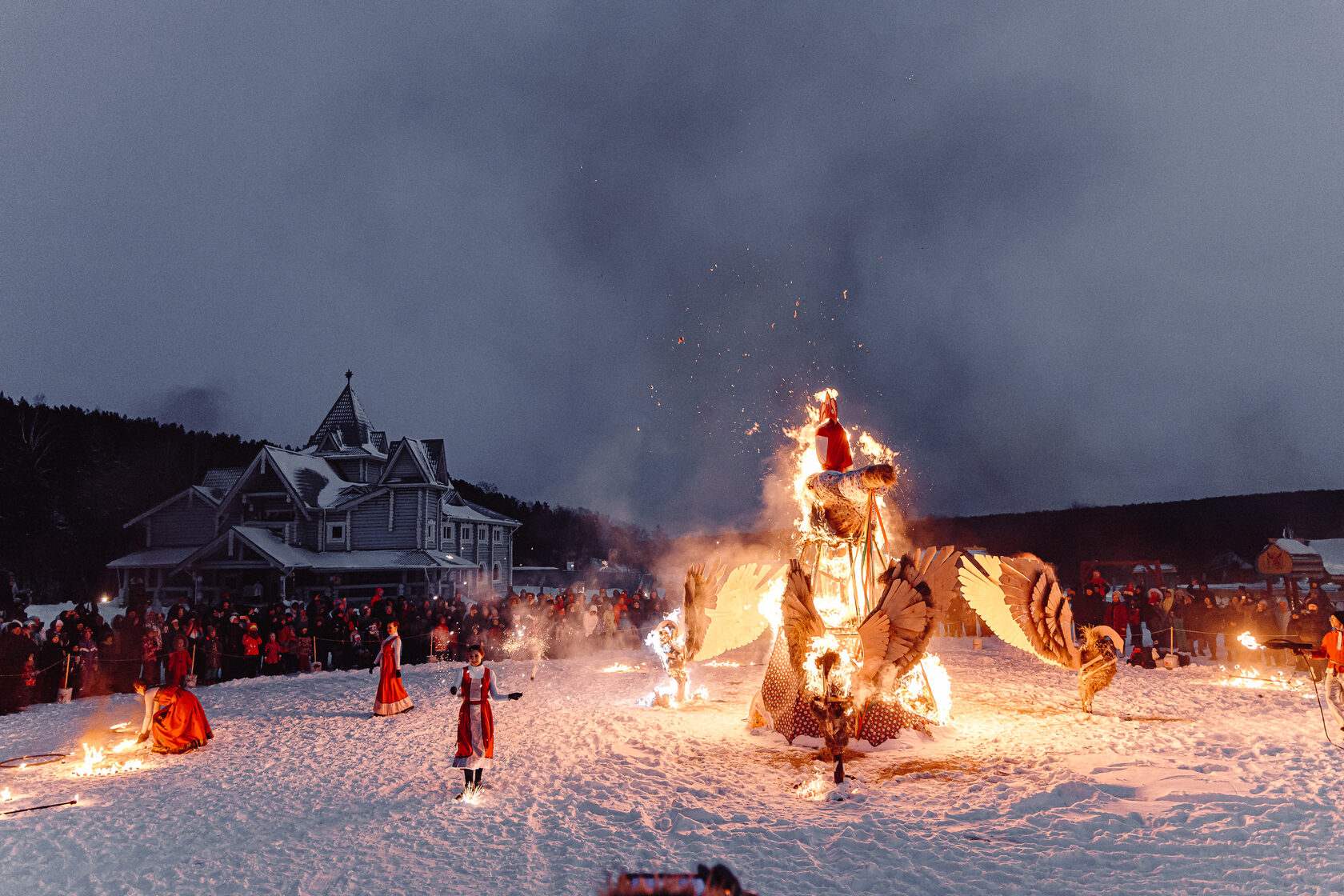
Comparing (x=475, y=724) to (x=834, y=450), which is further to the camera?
(x=834, y=450)

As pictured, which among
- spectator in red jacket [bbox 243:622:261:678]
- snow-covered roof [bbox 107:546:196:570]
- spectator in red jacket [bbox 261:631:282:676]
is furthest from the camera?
snow-covered roof [bbox 107:546:196:570]

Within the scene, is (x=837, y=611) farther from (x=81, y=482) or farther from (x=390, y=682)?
(x=81, y=482)

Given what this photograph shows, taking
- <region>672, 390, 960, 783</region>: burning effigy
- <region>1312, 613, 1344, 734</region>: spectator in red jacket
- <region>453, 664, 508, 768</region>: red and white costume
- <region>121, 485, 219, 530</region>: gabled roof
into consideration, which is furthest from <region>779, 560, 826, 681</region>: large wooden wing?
<region>121, 485, 219, 530</region>: gabled roof

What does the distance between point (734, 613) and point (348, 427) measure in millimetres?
28817

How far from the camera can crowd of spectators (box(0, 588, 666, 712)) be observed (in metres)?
12.8

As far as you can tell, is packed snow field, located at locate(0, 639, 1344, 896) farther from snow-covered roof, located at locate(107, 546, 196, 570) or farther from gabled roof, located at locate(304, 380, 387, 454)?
gabled roof, located at locate(304, 380, 387, 454)

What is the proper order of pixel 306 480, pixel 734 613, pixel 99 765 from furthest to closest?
pixel 306 480 → pixel 734 613 → pixel 99 765

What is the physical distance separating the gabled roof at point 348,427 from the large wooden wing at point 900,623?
1180 inches

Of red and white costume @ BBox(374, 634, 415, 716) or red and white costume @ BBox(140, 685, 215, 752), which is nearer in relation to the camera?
red and white costume @ BBox(140, 685, 215, 752)

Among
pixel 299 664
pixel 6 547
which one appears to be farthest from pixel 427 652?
pixel 6 547

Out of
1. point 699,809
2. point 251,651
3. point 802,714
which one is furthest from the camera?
point 251,651

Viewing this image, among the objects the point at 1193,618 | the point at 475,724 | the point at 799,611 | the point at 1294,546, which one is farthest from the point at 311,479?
the point at 1294,546

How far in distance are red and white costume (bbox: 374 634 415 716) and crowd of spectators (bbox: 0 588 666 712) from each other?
2.70m

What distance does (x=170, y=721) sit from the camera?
920 cm
